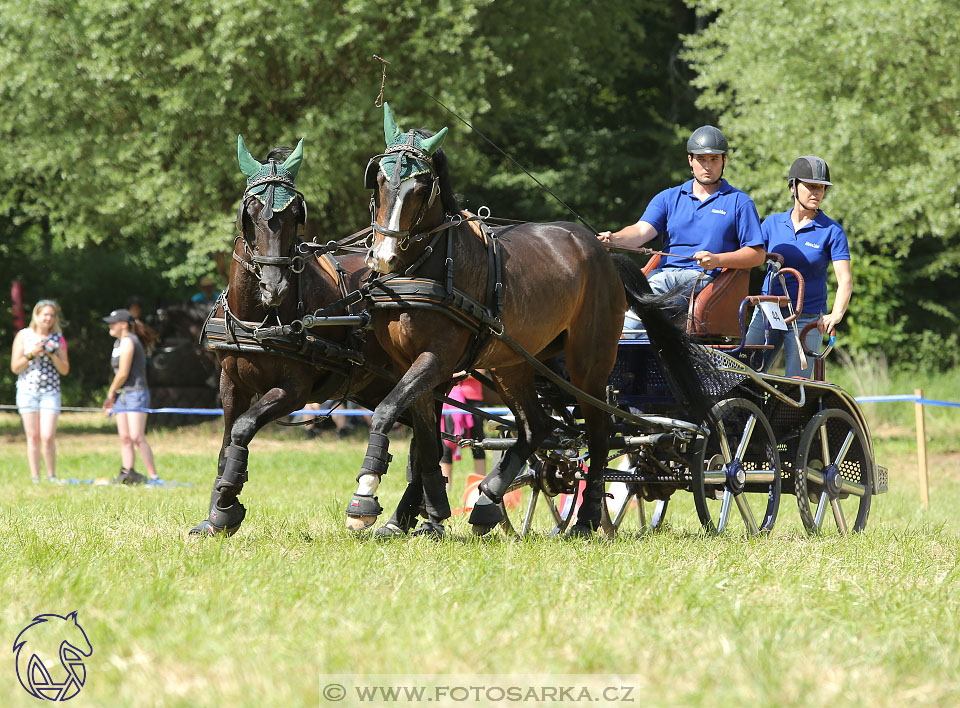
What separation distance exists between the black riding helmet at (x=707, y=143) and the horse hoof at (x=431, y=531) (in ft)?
8.89

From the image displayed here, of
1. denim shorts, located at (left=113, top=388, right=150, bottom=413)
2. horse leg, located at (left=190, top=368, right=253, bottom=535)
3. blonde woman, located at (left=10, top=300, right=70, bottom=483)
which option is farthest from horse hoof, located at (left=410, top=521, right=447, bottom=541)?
blonde woman, located at (left=10, top=300, right=70, bottom=483)

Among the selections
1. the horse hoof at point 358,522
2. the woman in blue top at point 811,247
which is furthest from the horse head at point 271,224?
the woman in blue top at point 811,247

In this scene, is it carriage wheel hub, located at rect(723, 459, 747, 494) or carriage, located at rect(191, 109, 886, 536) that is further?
carriage wheel hub, located at rect(723, 459, 747, 494)

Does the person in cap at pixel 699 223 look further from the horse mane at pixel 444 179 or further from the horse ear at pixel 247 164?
the horse ear at pixel 247 164

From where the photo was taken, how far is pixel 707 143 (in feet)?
23.4

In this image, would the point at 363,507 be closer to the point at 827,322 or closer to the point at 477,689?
the point at 477,689

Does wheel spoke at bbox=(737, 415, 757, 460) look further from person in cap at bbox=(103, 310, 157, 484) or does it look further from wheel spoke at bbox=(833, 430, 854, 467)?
person in cap at bbox=(103, 310, 157, 484)

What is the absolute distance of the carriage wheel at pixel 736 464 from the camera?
6734 millimetres

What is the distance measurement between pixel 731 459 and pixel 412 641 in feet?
13.1

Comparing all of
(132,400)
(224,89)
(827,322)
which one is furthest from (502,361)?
(224,89)

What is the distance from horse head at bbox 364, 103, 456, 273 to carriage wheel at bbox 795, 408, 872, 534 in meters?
2.89

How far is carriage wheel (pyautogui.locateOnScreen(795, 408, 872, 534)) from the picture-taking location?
23.5ft

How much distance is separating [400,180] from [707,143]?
2433 mm

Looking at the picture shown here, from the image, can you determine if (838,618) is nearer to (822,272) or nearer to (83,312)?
(822,272)
